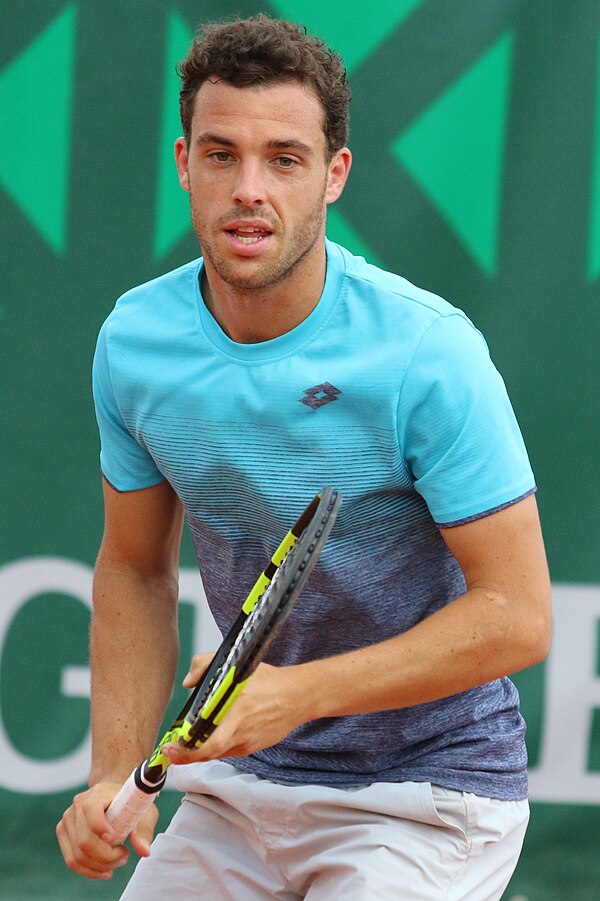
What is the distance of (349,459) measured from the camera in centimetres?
208

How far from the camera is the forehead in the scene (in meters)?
2.12

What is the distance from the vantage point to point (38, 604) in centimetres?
359

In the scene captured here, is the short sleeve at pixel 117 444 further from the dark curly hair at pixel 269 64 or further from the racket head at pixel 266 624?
the racket head at pixel 266 624

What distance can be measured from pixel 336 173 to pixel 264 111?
22 centimetres

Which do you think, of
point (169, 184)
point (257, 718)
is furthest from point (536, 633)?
point (169, 184)

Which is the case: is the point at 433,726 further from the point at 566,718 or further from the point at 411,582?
the point at 566,718

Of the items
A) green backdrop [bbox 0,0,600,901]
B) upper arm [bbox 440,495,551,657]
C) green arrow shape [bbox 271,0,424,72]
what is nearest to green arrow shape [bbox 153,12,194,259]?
green backdrop [bbox 0,0,600,901]

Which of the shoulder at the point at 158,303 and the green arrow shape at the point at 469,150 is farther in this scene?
the green arrow shape at the point at 469,150

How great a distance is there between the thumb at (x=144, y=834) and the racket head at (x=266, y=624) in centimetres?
35

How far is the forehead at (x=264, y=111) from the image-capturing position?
6.97 feet

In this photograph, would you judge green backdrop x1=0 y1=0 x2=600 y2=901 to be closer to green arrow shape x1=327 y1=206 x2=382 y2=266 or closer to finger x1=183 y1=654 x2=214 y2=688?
green arrow shape x1=327 y1=206 x2=382 y2=266

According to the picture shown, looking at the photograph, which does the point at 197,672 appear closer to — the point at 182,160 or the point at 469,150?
the point at 182,160

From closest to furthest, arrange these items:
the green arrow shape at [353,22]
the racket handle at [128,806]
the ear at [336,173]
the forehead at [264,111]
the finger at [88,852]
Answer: the racket handle at [128,806] → the finger at [88,852] → the forehead at [264,111] → the ear at [336,173] → the green arrow shape at [353,22]

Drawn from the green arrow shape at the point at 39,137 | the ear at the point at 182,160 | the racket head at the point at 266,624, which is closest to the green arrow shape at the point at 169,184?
the green arrow shape at the point at 39,137
